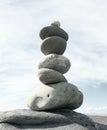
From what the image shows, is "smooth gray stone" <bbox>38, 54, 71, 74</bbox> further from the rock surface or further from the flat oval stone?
the rock surface

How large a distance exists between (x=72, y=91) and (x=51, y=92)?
78 centimetres

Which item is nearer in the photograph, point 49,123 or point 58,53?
point 49,123

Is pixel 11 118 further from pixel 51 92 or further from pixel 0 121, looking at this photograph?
pixel 51 92

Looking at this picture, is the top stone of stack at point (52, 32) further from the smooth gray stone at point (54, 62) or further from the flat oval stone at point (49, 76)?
the flat oval stone at point (49, 76)

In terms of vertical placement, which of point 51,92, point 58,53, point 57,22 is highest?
point 57,22

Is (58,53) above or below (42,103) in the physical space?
above

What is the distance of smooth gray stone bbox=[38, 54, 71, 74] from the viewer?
1445 cm

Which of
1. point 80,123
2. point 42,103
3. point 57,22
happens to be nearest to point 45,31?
point 57,22

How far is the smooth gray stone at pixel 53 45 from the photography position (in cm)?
1471

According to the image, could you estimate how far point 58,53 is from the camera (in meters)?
14.9

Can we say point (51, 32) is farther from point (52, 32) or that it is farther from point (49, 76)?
point (49, 76)

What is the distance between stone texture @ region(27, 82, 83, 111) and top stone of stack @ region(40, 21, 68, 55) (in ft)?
4.44

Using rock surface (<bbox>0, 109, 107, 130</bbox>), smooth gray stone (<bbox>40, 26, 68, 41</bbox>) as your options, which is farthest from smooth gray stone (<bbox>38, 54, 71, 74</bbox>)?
rock surface (<bbox>0, 109, 107, 130</bbox>)

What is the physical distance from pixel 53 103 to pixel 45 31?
2.82 m
